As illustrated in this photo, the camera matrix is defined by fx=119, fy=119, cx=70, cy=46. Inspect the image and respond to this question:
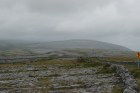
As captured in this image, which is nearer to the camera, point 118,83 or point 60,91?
point 60,91

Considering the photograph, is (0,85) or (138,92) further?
(0,85)

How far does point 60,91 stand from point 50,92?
176 centimetres

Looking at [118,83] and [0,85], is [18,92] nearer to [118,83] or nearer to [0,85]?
[0,85]

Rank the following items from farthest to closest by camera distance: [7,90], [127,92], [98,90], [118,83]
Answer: [118,83] < [7,90] < [98,90] < [127,92]

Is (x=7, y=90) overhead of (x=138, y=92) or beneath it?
beneath

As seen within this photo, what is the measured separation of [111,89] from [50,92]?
1079 centimetres

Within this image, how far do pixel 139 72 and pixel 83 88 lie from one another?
40.2 feet

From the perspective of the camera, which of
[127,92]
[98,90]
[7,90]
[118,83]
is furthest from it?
[118,83]

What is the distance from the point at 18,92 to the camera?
21.5 m

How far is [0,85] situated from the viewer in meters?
25.2

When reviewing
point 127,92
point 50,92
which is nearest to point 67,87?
point 50,92

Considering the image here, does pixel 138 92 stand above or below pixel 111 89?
above

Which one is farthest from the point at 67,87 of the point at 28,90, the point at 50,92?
the point at 28,90

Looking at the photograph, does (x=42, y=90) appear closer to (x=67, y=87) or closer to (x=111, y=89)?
(x=67, y=87)
